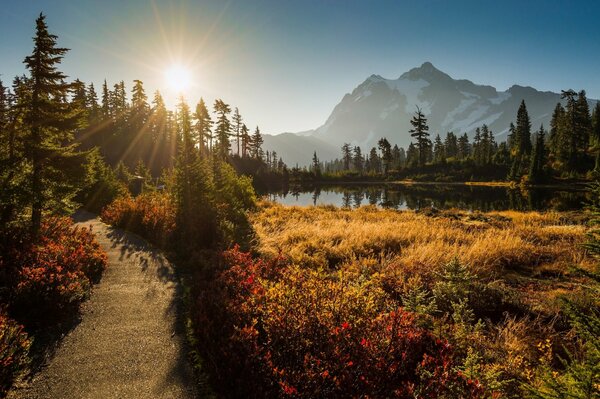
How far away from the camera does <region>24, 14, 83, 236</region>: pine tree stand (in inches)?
462

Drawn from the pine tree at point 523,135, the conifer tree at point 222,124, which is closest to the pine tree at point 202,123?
the conifer tree at point 222,124

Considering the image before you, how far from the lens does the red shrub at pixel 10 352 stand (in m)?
4.69

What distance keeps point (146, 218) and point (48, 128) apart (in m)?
5.62

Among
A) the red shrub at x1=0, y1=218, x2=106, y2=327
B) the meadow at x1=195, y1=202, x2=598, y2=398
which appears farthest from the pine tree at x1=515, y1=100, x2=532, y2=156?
the red shrub at x1=0, y1=218, x2=106, y2=327

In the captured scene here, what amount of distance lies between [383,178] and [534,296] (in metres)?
91.9

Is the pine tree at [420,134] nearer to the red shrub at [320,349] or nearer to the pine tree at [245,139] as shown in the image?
the pine tree at [245,139]

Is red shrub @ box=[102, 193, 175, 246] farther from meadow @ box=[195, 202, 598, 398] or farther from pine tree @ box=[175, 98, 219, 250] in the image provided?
meadow @ box=[195, 202, 598, 398]

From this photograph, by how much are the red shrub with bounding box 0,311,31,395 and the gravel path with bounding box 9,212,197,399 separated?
10.7 inches

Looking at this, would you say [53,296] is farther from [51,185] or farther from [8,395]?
[51,185]

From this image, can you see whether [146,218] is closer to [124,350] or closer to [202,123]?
[124,350]

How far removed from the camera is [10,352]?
16.3ft

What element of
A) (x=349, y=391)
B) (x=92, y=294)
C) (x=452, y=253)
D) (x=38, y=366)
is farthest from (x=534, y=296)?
(x=92, y=294)

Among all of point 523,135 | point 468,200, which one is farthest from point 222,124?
point 523,135

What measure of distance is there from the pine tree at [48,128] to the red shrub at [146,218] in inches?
149
